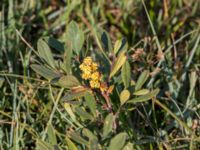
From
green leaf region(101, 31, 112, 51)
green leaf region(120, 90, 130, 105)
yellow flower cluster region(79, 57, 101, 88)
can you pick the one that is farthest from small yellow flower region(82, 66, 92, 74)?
green leaf region(101, 31, 112, 51)

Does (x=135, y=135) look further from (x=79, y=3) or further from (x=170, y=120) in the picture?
(x=79, y=3)

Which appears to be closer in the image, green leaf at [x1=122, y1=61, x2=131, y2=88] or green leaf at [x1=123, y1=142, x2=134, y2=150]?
green leaf at [x1=123, y1=142, x2=134, y2=150]

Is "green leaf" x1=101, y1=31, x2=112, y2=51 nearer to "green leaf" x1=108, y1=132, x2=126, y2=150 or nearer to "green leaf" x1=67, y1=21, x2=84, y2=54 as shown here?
"green leaf" x1=67, y1=21, x2=84, y2=54

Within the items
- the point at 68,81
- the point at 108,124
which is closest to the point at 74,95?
the point at 68,81

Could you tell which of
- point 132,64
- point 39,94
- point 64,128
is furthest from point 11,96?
point 132,64

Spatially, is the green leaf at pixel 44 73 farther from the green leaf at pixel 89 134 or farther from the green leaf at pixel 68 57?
the green leaf at pixel 89 134

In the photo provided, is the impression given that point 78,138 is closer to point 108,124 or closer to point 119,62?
point 108,124

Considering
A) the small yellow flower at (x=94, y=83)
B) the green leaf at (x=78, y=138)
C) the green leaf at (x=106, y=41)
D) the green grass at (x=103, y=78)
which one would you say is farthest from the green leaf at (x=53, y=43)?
the green leaf at (x=78, y=138)
